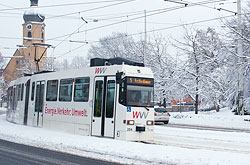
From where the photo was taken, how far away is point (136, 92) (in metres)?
16.1

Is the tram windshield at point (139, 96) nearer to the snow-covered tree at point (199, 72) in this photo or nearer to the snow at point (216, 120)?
the snow at point (216, 120)

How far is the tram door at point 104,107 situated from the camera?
52.6ft

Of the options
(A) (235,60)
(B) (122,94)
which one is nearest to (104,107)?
(B) (122,94)

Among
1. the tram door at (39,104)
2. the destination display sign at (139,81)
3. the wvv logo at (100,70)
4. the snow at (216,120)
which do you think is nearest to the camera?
the destination display sign at (139,81)

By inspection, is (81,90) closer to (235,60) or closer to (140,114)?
(140,114)

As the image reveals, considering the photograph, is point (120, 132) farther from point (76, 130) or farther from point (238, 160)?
point (238, 160)

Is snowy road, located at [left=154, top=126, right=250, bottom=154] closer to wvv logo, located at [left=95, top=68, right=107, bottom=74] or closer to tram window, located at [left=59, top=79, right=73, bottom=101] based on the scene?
wvv logo, located at [left=95, top=68, right=107, bottom=74]

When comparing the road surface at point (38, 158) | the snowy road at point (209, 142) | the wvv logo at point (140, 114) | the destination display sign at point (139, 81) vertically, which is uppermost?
the destination display sign at point (139, 81)

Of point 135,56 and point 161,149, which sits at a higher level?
point 135,56

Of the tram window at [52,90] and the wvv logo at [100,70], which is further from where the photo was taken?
the tram window at [52,90]

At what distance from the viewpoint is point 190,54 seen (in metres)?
38.8

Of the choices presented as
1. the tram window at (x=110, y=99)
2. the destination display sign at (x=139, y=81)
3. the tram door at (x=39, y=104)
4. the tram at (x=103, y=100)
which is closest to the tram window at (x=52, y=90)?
the tram at (x=103, y=100)

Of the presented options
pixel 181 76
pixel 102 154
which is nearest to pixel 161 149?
pixel 102 154

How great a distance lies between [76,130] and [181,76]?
2282 centimetres
